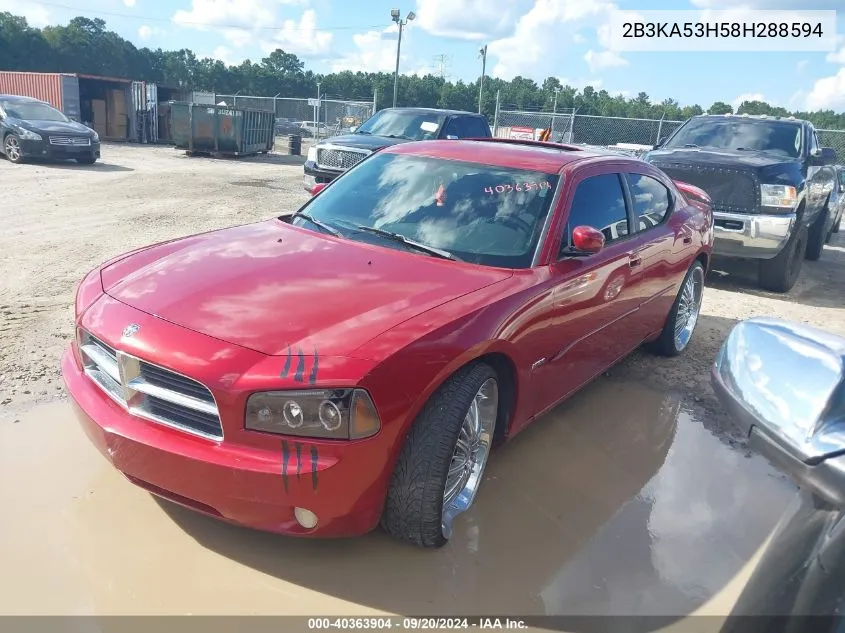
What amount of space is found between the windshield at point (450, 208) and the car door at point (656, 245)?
1.03 metres

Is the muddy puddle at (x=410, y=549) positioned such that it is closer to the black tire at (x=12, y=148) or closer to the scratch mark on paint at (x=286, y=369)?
the scratch mark on paint at (x=286, y=369)

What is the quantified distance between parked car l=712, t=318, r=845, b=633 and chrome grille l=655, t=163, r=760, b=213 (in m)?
6.86

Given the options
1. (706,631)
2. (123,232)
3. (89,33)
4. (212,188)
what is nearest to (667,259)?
(706,631)

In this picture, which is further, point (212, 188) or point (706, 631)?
point (212, 188)

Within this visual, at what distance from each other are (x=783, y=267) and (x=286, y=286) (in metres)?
6.91

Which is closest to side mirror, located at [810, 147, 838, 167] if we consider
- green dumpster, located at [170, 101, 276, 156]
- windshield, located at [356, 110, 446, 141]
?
windshield, located at [356, 110, 446, 141]

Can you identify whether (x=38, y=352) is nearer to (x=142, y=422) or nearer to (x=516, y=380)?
(x=142, y=422)

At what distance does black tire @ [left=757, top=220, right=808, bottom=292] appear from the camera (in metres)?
7.91

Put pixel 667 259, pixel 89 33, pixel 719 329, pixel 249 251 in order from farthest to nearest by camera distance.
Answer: pixel 89 33, pixel 719 329, pixel 667 259, pixel 249 251

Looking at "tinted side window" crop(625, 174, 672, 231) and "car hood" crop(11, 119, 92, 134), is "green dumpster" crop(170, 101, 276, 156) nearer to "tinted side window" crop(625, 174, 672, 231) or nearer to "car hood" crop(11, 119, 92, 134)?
"car hood" crop(11, 119, 92, 134)

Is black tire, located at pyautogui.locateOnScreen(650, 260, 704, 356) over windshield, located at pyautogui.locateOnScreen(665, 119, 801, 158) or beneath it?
beneath

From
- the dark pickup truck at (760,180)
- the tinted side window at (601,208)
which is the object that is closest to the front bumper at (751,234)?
the dark pickup truck at (760,180)

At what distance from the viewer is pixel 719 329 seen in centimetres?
643

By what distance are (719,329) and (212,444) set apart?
17.5ft
